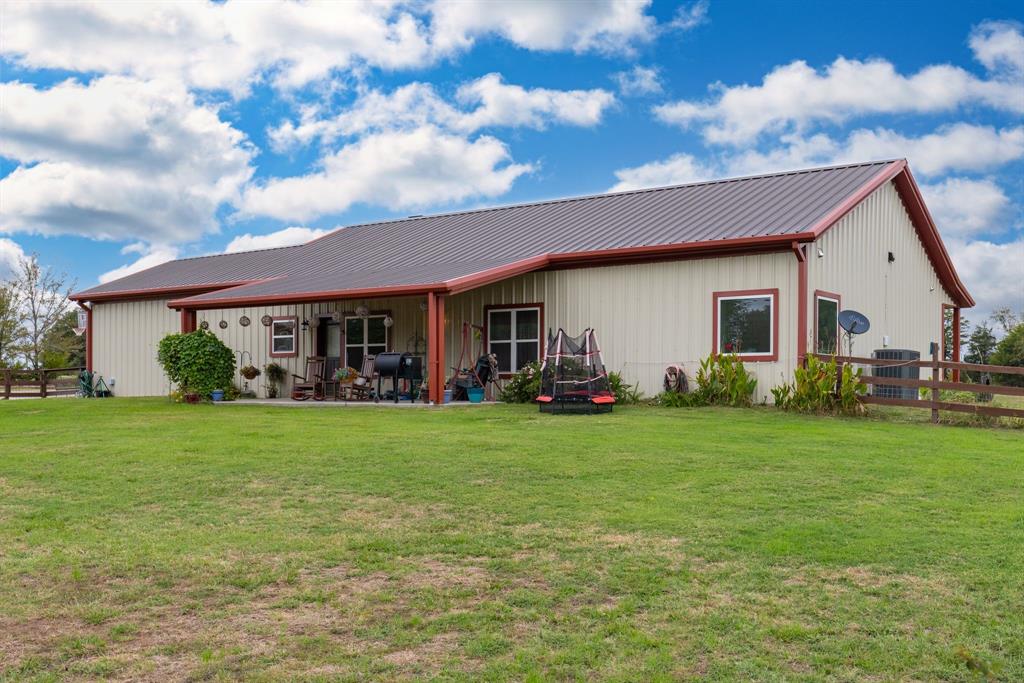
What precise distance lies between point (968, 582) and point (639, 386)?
37.5 ft

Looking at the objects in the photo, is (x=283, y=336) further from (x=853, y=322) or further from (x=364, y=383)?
(x=853, y=322)

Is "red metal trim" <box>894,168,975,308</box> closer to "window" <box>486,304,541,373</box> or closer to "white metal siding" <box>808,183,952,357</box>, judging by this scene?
"white metal siding" <box>808,183,952,357</box>

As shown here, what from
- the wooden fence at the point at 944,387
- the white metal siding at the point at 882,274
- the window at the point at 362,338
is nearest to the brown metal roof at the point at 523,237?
the white metal siding at the point at 882,274

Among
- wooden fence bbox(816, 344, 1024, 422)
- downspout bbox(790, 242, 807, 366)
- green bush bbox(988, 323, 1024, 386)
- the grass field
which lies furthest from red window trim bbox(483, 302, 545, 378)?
green bush bbox(988, 323, 1024, 386)

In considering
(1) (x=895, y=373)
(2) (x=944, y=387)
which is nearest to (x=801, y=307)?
(2) (x=944, y=387)

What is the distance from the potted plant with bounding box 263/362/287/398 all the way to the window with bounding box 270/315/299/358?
0.37 meters

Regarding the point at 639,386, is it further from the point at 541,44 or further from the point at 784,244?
the point at 541,44

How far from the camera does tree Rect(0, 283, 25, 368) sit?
38.6 metres

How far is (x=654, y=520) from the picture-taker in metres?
5.86

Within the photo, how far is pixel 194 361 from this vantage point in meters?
17.6

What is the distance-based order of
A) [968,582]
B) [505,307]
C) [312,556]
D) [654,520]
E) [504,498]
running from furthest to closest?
[505,307] → [504,498] → [654,520] → [312,556] → [968,582]

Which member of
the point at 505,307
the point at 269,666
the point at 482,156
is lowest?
the point at 269,666

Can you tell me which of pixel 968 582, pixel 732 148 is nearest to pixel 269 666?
pixel 968 582

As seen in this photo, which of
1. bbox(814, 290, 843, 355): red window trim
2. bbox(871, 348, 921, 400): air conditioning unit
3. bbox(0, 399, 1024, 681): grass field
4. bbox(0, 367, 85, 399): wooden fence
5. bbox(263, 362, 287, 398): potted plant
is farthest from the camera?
bbox(0, 367, 85, 399): wooden fence
